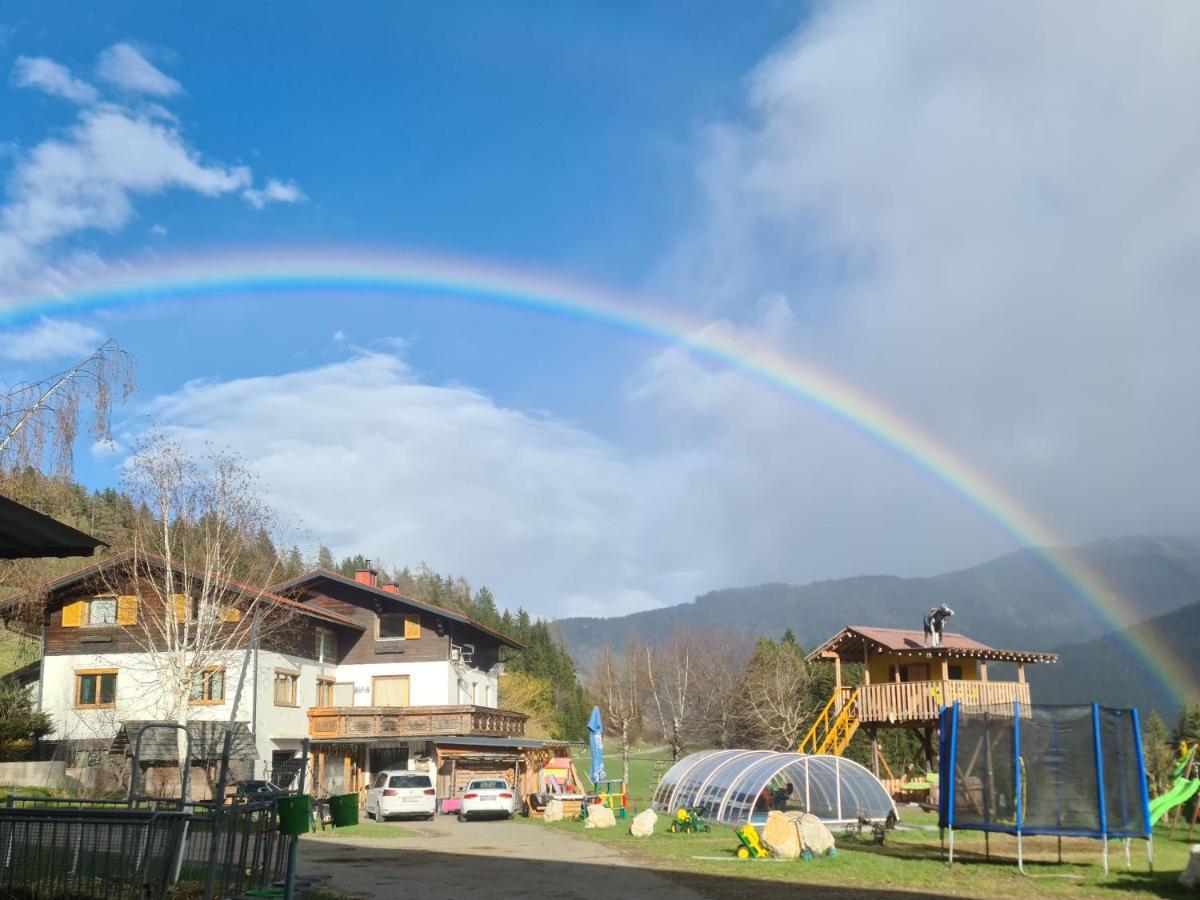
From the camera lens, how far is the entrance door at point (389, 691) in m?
47.6

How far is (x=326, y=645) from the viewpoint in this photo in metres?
47.2

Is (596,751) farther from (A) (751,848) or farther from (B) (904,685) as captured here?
(A) (751,848)

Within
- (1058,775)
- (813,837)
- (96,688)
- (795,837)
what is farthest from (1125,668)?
(1058,775)

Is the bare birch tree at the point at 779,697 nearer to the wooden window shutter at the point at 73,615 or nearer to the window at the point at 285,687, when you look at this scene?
the window at the point at 285,687

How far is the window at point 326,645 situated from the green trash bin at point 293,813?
37.4 metres

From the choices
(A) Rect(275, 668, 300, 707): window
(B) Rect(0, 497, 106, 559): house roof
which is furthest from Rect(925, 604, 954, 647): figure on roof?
(B) Rect(0, 497, 106, 559): house roof

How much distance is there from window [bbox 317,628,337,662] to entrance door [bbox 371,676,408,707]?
2.11m

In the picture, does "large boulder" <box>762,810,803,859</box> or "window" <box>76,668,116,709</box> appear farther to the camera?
"window" <box>76,668,116,709</box>

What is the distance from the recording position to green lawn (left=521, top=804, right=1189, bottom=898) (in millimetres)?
16094

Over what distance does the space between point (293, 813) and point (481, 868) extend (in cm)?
1002

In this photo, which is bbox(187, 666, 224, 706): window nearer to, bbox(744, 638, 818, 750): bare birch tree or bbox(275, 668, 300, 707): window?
bbox(275, 668, 300, 707): window

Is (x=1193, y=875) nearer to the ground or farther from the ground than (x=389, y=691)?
nearer to the ground

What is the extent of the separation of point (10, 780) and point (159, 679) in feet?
19.7

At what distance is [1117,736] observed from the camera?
719 inches
